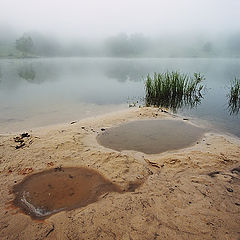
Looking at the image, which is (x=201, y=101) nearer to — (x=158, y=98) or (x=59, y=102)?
(x=158, y=98)

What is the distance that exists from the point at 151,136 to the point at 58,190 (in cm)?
377

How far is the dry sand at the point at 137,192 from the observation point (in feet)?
9.45

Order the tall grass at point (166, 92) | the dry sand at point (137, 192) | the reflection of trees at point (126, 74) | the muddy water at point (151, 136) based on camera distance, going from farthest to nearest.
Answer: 1. the reflection of trees at point (126, 74)
2. the tall grass at point (166, 92)
3. the muddy water at point (151, 136)
4. the dry sand at point (137, 192)

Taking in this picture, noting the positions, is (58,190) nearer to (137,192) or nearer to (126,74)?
(137,192)

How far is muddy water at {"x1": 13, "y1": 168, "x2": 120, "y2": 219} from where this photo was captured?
3.43 metres

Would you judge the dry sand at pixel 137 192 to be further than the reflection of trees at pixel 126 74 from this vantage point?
No

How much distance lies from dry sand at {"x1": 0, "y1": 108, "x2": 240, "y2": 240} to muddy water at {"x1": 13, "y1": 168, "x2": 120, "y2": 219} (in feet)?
0.49

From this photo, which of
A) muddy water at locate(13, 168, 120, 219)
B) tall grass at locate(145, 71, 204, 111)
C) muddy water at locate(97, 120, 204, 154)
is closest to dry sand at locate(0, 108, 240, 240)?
muddy water at locate(13, 168, 120, 219)

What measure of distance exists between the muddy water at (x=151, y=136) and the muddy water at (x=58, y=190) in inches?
66.6

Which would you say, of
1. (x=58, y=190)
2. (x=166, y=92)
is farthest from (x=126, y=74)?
(x=58, y=190)

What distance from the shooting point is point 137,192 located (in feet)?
12.4

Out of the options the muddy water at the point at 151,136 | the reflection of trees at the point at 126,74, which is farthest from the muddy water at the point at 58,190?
the reflection of trees at the point at 126,74

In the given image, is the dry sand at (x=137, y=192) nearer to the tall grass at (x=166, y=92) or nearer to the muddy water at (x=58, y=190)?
the muddy water at (x=58, y=190)

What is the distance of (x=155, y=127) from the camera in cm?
759
